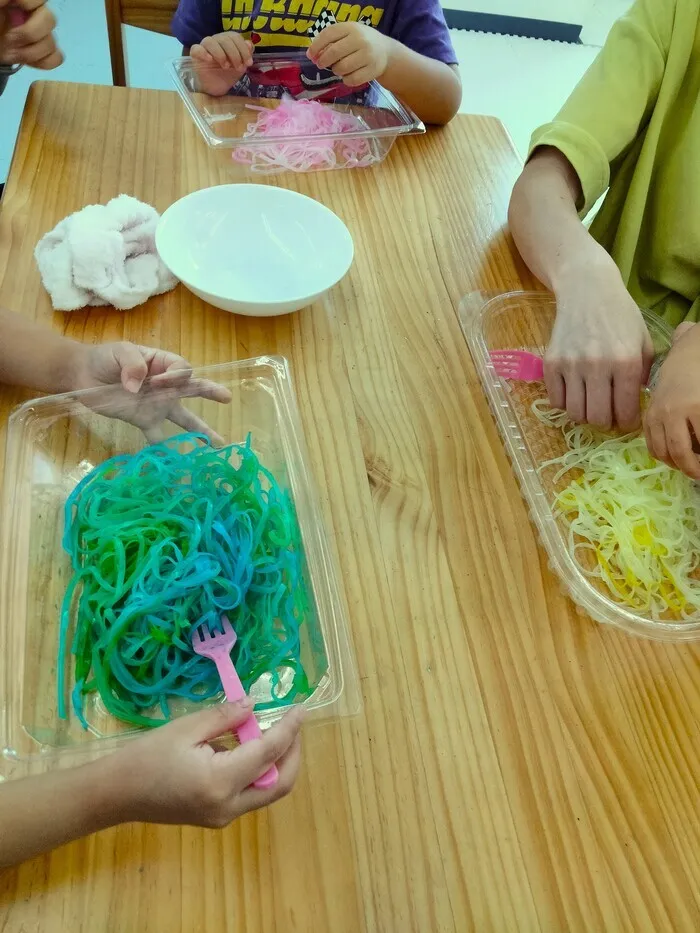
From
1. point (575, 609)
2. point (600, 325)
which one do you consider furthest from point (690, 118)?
point (575, 609)

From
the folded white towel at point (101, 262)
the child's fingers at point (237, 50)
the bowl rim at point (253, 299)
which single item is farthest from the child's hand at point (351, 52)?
the folded white towel at point (101, 262)

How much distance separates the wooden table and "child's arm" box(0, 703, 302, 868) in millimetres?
34

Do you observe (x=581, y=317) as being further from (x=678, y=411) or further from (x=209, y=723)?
(x=209, y=723)

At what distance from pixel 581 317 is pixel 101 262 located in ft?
1.86

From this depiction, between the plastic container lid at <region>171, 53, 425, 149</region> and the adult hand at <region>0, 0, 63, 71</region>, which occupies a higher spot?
the adult hand at <region>0, 0, 63, 71</region>

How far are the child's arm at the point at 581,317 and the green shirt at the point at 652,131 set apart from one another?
0.19 feet

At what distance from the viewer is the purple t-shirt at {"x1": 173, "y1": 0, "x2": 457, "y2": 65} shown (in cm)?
117

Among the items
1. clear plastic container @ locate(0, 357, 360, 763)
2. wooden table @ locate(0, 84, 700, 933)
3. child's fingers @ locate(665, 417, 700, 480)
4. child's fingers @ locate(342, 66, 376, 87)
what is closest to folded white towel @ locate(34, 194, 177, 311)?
wooden table @ locate(0, 84, 700, 933)

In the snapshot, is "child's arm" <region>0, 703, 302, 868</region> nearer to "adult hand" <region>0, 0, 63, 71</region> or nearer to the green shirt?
the green shirt

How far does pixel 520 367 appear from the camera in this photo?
2.57 feet

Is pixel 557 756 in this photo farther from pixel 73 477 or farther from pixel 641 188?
pixel 641 188

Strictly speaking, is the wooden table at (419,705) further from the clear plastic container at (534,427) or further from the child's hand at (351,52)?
the child's hand at (351,52)

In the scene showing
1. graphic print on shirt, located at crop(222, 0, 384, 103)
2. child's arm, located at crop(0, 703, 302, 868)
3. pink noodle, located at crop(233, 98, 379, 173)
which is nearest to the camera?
child's arm, located at crop(0, 703, 302, 868)

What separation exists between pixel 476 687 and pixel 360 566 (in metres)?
0.15
